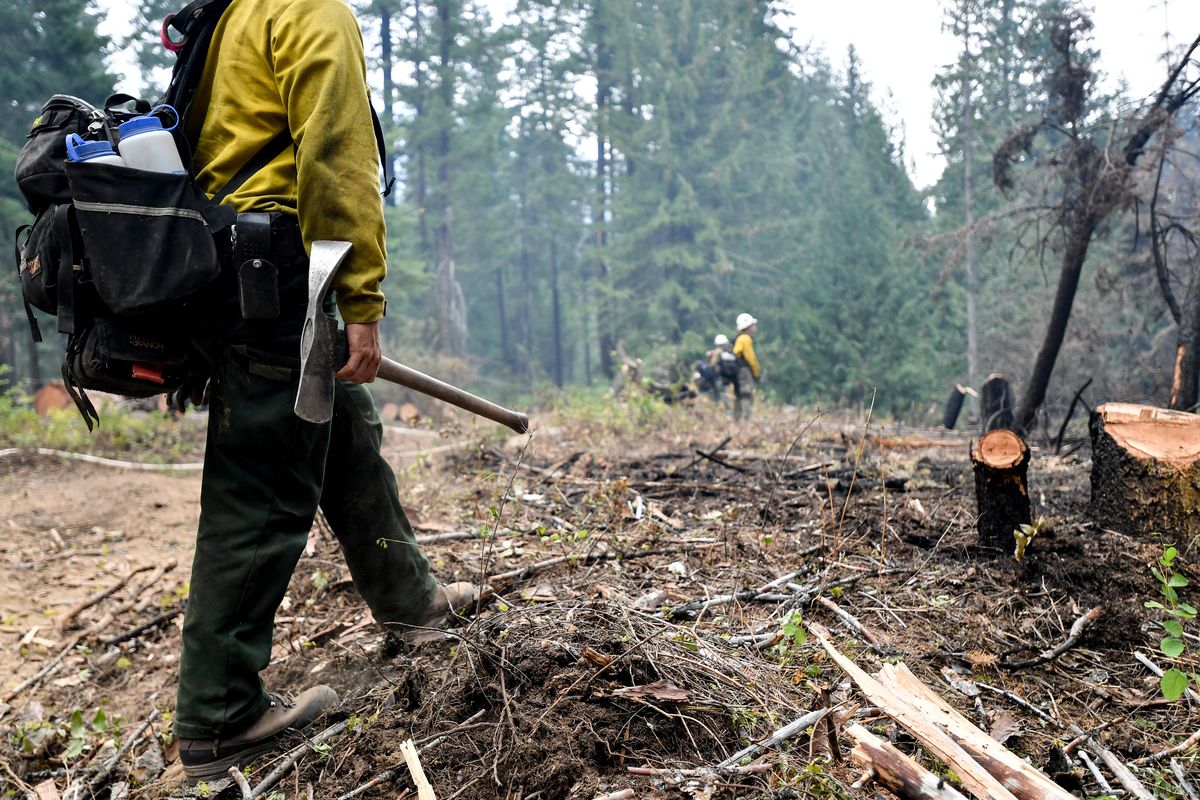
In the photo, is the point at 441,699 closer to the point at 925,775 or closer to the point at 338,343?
the point at 338,343

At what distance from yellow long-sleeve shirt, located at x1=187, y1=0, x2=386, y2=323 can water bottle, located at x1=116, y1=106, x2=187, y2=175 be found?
0.39ft

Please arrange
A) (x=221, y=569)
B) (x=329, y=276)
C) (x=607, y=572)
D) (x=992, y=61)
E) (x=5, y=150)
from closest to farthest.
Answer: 1. (x=329, y=276)
2. (x=221, y=569)
3. (x=607, y=572)
4. (x=5, y=150)
5. (x=992, y=61)

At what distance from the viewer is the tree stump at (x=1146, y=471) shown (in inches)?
134

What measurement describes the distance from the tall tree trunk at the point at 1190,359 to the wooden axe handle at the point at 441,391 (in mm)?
5496

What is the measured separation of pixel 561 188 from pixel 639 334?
40.0ft

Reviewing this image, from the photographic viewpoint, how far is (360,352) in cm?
220

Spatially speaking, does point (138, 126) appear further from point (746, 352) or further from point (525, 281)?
point (525, 281)

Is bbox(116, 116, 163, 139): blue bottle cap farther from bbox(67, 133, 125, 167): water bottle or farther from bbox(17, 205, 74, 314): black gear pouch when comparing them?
bbox(17, 205, 74, 314): black gear pouch

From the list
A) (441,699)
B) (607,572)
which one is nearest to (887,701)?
(441,699)

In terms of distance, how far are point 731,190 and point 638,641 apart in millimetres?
26634

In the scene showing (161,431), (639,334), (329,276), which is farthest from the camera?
(639,334)

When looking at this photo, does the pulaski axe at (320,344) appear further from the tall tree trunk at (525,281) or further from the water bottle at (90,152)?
the tall tree trunk at (525,281)

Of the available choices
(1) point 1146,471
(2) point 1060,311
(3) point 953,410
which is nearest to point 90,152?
(1) point 1146,471

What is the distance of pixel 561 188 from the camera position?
3566cm
